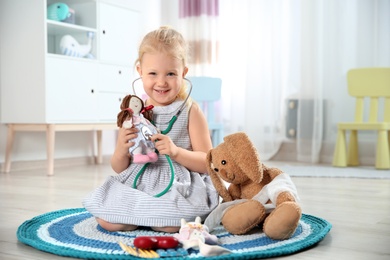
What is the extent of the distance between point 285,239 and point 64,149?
218cm

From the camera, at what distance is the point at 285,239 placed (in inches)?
41.3

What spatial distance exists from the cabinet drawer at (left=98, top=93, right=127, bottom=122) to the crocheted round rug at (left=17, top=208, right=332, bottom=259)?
1536 millimetres

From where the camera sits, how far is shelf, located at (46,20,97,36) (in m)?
2.58

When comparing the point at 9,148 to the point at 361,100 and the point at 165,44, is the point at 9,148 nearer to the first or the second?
the point at 165,44

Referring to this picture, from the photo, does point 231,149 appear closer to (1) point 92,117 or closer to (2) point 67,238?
(2) point 67,238

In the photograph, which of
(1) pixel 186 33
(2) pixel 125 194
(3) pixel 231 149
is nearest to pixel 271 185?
(3) pixel 231 149

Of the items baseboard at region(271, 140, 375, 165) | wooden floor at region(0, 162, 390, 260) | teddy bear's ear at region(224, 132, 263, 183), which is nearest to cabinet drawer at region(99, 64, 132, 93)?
wooden floor at region(0, 162, 390, 260)

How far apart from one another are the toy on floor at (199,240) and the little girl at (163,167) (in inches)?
4.0

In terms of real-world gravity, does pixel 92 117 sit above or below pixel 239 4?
below

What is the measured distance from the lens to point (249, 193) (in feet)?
3.88

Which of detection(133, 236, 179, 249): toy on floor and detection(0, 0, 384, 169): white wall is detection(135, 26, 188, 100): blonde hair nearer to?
detection(133, 236, 179, 249): toy on floor

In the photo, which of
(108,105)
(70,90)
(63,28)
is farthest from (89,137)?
(63,28)

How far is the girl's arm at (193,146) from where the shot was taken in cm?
117

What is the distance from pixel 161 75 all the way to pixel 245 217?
39 centimetres
